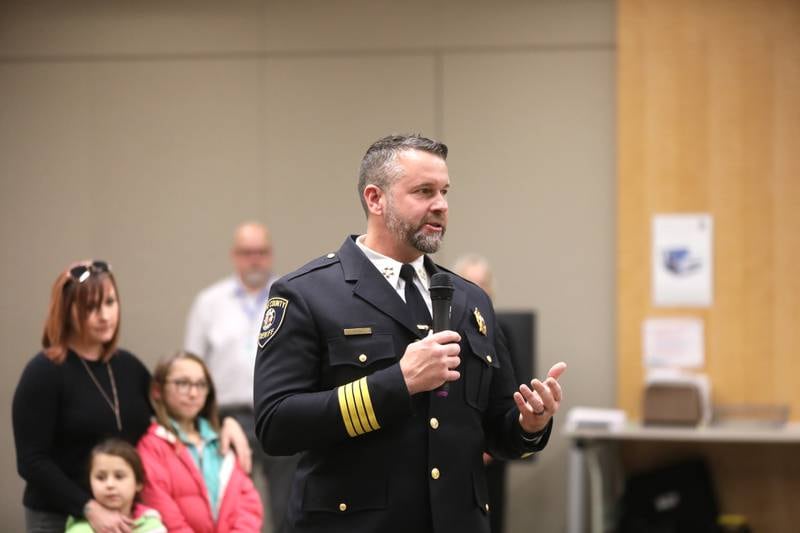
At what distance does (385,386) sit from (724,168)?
4598mm

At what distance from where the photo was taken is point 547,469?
641cm

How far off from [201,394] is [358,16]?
3.58m

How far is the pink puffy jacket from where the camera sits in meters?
3.34

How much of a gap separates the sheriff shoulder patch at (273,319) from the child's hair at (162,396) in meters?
1.24

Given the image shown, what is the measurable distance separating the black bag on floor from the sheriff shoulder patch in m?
3.92

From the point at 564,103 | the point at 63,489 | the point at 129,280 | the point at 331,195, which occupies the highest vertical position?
the point at 564,103

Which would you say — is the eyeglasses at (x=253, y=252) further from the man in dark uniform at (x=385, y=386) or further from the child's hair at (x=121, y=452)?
the man in dark uniform at (x=385, y=386)

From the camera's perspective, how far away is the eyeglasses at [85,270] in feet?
11.0

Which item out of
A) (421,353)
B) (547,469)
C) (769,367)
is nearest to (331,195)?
(547,469)

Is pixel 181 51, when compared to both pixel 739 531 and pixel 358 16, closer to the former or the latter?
pixel 358 16

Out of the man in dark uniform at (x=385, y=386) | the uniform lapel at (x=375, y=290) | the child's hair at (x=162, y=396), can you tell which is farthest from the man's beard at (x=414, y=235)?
the child's hair at (x=162, y=396)

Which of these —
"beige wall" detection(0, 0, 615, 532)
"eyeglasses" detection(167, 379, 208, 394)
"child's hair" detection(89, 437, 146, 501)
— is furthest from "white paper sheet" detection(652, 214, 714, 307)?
"child's hair" detection(89, 437, 146, 501)

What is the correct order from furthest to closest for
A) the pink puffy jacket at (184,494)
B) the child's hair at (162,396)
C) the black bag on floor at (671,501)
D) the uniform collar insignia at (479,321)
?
the black bag on floor at (671,501) → the child's hair at (162,396) → the pink puffy jacket at (184,494) → the uniform collar insignia at (479,321)

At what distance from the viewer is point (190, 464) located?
344 centimetres
